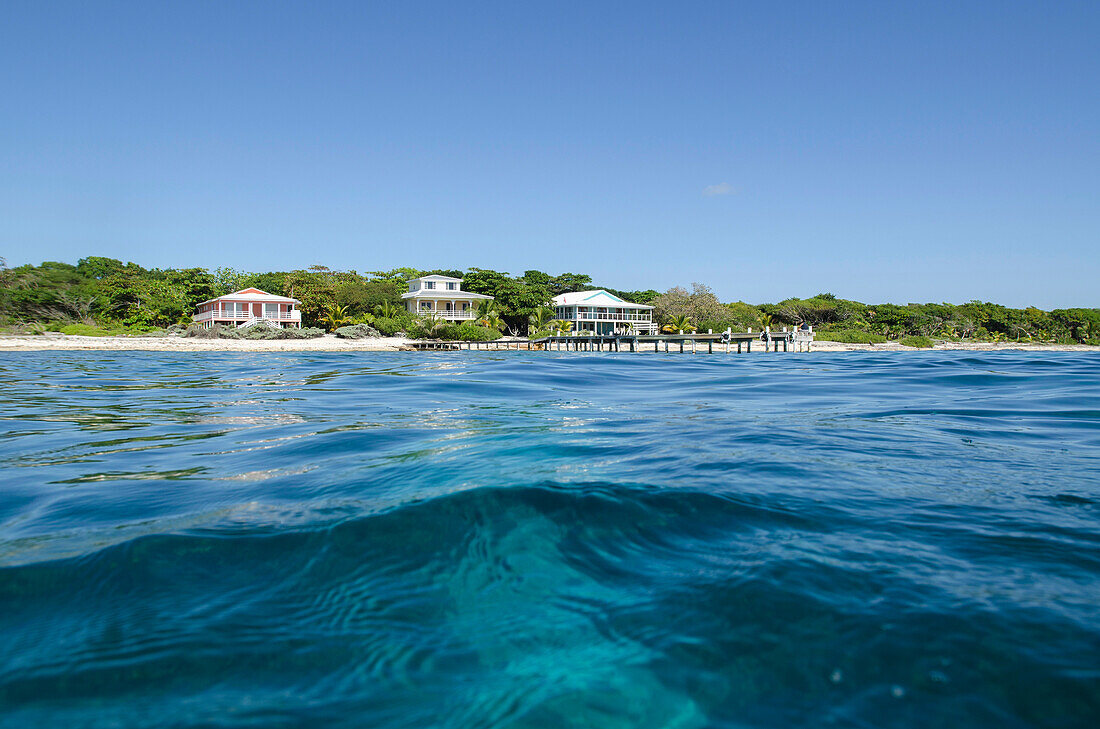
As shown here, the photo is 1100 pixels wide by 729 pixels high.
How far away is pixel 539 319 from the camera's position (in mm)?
48344

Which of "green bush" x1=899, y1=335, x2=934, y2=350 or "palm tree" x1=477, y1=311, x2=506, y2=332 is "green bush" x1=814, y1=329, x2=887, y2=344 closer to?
"green bush" x1=899, y1=335, x2=934, y2=350

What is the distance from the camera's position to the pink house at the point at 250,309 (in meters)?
45.1

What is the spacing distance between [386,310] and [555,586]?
44986 mm

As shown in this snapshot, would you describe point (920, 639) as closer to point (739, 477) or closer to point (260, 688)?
point (739, 477)

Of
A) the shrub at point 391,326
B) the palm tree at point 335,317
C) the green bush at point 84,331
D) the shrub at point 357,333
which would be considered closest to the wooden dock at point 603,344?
the shrub at point 357,333

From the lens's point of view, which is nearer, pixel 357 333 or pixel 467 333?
pixel 467 333

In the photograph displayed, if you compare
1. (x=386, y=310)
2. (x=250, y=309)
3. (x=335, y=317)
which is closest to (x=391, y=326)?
(x=386, y=310)

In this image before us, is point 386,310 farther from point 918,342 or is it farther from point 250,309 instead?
point 918,342

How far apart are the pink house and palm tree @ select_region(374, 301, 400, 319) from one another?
20.4 ft

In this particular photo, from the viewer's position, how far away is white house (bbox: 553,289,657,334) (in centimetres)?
5431

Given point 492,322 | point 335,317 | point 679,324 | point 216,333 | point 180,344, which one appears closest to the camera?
point 180,344

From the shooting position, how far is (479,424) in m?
6.45

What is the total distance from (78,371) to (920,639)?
19344 mm

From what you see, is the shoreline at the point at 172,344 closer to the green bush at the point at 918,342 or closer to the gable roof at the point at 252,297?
the gable roof at the point at 252,297
